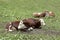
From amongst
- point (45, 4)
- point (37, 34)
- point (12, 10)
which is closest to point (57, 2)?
point (45, 4)

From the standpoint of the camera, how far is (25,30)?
959cm

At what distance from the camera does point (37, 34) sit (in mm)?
9172

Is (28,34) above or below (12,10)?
above

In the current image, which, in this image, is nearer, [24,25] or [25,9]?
[24,25]

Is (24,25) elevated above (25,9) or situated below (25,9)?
above

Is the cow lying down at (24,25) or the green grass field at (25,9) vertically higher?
the cow lying down at (24,25)

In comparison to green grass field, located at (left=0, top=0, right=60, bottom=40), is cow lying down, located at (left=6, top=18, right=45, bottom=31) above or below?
above

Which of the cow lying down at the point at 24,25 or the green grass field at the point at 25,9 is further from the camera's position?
the green grass field at the point at 25,9

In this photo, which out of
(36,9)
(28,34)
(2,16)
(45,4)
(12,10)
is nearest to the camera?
(28,34)

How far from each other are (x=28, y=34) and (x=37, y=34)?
325mm

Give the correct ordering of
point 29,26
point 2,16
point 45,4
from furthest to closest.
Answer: point 45,4, point 2,16, point 29,26

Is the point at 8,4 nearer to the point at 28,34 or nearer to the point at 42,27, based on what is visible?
the point at 42,27

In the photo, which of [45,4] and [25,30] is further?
[45,4]

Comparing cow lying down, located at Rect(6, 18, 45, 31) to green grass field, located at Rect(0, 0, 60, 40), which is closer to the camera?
cow lying down, located at Rect(6, 18, 45, 31)
